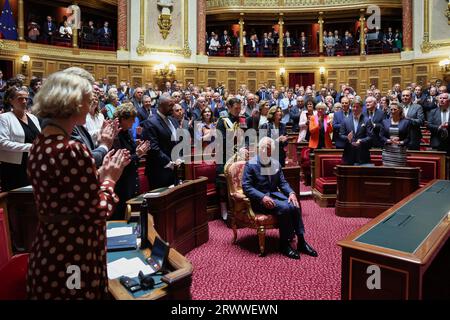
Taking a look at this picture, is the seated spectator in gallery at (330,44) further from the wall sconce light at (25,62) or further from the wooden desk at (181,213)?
the wooden desk at (181,213)

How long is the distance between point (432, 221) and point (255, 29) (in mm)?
16656

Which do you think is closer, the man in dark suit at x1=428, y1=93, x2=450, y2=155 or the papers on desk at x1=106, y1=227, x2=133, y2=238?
the papers on desk at x1=106, y1=227, x2=133, y2=238

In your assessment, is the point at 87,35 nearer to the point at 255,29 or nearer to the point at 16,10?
the point at 16,10

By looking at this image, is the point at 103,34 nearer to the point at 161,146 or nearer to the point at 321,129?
the point at 321,129

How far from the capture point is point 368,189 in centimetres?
537

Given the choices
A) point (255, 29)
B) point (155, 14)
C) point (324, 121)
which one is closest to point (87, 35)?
point (155, 14)

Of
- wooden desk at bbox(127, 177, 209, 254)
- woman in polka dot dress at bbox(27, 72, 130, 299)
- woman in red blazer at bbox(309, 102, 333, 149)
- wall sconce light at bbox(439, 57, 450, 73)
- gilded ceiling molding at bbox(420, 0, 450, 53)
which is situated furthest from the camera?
gilded ceiling molding at bbox(420, 0, 450, 53)

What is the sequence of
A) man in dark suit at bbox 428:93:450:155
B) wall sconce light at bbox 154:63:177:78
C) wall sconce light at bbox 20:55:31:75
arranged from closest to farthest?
man in dark suit at bbox 428:93:450:155, wall sconce light at bbox 20:55:31:75, wall sconce light at bbox 154:63:177:78

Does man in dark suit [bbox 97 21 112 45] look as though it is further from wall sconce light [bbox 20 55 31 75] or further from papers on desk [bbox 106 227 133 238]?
papers on desk [bbox 106 227 133 238]

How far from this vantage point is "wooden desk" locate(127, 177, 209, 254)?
3406 mm

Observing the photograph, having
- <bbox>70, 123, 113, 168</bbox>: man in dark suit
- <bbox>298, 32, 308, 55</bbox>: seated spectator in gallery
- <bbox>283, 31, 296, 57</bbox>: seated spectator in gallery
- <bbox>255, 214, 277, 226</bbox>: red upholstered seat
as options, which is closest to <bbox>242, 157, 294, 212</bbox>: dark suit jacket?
<bbox>255, 214, 277, 226</bbox>: red upholstered seat

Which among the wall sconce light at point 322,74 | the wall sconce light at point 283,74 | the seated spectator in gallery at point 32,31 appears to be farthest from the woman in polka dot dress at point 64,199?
the wall sconce light at point 322,74

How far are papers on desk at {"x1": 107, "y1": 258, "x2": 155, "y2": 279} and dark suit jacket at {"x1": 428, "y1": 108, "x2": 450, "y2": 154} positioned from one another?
5.36 meters
